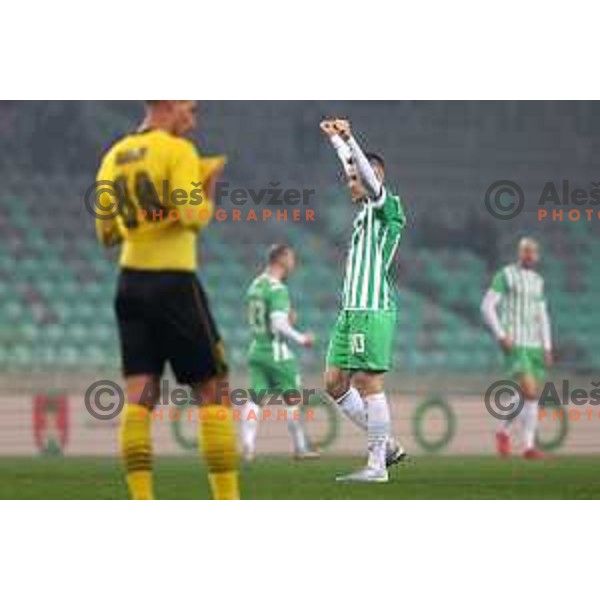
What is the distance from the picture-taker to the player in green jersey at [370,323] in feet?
29.5

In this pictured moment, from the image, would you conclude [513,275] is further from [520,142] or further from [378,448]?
[378,448]

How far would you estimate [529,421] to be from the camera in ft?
40.3

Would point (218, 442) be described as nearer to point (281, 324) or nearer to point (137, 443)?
point (137, 443)

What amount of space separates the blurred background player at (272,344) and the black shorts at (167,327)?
172 inches

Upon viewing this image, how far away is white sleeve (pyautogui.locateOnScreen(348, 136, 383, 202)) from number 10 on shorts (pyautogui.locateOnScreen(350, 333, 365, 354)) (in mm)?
664

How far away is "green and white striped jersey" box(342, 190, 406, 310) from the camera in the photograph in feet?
29.6

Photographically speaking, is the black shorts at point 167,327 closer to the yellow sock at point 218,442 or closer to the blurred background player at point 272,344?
the yellow sock at point 218,442

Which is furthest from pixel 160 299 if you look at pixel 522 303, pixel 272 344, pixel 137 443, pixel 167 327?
pixel 522 303

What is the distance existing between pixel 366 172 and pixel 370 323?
83 cm

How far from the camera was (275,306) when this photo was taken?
1145 cm

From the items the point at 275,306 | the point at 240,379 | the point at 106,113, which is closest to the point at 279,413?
the point at 240,379

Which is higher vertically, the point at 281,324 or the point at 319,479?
the point at 281,324

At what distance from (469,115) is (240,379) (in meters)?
2.54

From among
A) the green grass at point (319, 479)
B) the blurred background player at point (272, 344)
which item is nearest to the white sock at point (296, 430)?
the blurred background player at point (272, 344)
